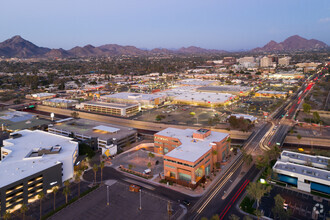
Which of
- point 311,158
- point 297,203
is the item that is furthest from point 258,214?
point 311,158

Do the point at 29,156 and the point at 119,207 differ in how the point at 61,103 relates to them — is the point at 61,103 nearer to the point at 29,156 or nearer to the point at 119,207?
the point at 29,156

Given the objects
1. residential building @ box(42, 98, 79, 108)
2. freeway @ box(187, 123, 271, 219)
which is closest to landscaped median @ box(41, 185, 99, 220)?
freeway @ box(187, 123, 271, 219)

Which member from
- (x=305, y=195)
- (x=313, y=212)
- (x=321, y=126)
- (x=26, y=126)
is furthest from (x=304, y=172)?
(x=26, y=126)

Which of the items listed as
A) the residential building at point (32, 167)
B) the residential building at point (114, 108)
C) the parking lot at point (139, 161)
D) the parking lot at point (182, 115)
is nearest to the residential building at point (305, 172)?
the parking lot at point (139, 161)

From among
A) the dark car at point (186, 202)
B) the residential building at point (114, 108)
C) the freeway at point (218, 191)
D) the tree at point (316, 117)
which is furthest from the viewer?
the residential building at point (114, 108)

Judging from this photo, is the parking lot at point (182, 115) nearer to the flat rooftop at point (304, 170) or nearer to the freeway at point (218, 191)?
the freeway at point (218, 191)

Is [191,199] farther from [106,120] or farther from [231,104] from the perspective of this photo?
[231,104]
